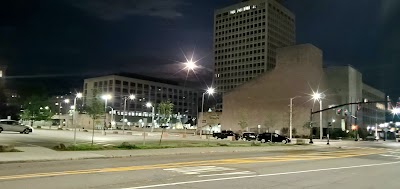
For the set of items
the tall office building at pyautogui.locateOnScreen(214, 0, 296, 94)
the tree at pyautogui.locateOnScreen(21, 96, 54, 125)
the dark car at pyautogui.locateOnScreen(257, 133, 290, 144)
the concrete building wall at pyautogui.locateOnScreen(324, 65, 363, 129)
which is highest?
the tall office building at pyautogui.locateOnScreen(214, 0, 296, 94)

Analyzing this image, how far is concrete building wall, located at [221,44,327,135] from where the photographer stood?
3851 inches

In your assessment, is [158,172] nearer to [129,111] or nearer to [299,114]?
[299,114]

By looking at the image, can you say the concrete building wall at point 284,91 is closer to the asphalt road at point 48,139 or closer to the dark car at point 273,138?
the dark car at point 273,138

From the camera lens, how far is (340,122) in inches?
4060

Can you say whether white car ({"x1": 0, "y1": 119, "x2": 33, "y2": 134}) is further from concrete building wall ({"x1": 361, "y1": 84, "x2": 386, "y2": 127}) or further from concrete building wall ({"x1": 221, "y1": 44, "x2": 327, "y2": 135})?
concrete building wall ({"x1": 361, "y1": 84, "x2": 386, "y2": 127})

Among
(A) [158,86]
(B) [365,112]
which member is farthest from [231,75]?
(B) [365,112]

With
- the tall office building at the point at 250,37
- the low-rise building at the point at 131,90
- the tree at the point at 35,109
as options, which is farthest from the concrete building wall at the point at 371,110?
the tree at the point at 35,109

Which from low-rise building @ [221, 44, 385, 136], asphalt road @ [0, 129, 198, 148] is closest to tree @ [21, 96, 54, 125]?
asphalt road @ [0, 129, 198, 148]

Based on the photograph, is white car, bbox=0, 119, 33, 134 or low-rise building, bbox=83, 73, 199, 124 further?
low-rise building, bbox=83, 73, 199, 124

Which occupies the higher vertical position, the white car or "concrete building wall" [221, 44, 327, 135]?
"concrete building wall" [221, 44, 327, 135]

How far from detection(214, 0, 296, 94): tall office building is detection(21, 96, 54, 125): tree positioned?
99123mm

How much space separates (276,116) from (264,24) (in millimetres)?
91606

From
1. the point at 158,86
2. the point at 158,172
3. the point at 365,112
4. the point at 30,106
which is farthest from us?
the point at 158,86

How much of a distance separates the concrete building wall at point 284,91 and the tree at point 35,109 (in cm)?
4745
